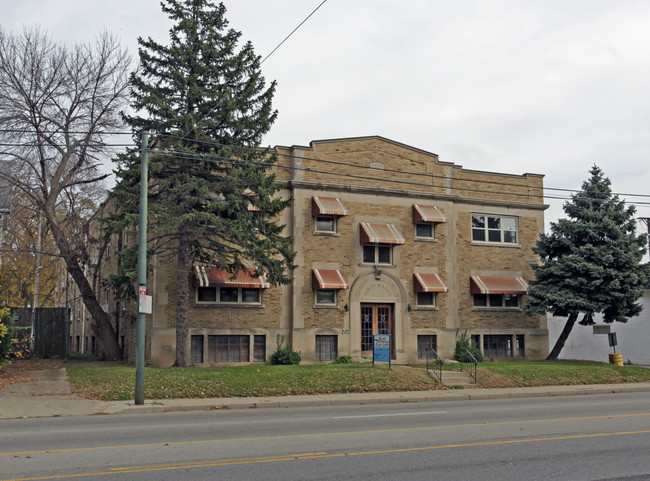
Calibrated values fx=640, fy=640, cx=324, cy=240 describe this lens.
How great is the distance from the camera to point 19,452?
954 cm

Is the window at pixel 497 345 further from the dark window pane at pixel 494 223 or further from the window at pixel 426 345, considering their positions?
the dark window pane at pixel 494 223

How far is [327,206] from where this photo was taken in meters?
27.4

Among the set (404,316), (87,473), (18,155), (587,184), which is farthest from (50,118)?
(587,184)

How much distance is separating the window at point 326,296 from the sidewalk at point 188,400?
8730mm

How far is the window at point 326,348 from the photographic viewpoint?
2744cm

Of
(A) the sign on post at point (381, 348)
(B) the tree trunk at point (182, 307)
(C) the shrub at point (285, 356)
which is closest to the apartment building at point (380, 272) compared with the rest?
(C) the shrub at point (285, 356)

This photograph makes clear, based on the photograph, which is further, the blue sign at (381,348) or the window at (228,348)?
the window at (228,348)

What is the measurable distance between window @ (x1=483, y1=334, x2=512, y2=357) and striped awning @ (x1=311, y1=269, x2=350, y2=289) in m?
7.81

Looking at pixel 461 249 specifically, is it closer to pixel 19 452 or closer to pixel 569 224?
pixel 569 224

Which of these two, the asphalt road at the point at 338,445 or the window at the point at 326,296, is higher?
the window at the point at 326,296

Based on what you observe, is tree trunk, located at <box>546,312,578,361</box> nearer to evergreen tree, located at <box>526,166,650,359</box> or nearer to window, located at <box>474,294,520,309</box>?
evergreen tree, located at <box>526,166,650,359</box>

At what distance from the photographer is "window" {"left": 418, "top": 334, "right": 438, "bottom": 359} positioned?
95.5ft

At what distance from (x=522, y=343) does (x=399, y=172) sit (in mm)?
10390

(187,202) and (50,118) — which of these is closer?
(187,202)
